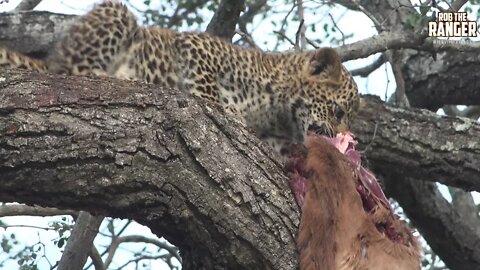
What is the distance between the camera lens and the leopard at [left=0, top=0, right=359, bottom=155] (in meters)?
5.29

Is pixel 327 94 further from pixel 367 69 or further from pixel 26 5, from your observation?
pixel 26 5

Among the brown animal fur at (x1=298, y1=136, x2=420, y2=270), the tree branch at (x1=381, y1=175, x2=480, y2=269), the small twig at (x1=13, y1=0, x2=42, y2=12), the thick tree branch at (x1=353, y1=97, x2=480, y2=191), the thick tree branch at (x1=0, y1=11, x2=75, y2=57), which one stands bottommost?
the brown animal fur at (x1=298, y1=136, x2=420, y2=270)

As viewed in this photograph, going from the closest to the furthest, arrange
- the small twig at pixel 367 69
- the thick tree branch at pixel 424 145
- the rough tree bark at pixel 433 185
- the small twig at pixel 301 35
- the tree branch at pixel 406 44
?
the tree branch at pixel 406 44 → the thick tree branch at pixel 424 145 → the small twig at pixel 301 35 → the rough tree bark at pixel 433 185 → the small twig at pixel 367 69

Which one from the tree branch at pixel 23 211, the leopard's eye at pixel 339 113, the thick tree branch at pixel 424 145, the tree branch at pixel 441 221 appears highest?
the leopard's eye at pixel 339 113

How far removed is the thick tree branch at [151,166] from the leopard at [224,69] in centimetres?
109

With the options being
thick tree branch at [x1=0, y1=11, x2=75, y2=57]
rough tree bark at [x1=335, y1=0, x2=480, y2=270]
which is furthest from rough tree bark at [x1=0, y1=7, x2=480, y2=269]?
rough tree bark at [x1=335, y1=0, x2=480, y2=270]

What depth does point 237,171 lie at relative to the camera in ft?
12.7

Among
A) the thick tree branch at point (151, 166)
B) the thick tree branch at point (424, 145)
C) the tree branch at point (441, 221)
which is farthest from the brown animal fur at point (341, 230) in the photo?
the tree branch at point (441, 221)

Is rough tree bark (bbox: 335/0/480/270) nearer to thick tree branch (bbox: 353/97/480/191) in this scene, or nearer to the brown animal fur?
thick tree branch (bbox: 353/97/480/191)

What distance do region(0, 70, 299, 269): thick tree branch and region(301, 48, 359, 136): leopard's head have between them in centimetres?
197

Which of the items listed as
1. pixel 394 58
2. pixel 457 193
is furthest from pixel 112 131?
pixel 457 193

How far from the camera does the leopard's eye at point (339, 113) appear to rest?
6008 mm

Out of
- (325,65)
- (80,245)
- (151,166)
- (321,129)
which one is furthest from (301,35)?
(151,166)

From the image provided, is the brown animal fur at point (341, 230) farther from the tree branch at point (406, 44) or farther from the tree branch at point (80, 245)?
the tree branch at point (406, 44)
